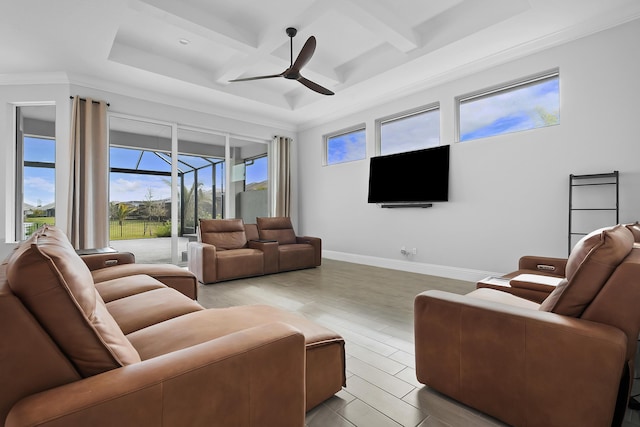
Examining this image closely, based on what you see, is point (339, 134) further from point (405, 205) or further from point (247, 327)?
point (247, 327)

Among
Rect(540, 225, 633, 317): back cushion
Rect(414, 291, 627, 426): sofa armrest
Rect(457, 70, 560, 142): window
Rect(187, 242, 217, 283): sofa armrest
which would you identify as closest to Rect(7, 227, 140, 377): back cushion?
Rect(414, 291, 627, 426): sofa armrest

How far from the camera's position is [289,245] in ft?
17.1

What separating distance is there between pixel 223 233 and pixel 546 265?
4086 mm

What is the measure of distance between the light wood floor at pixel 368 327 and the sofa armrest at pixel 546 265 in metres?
1.04

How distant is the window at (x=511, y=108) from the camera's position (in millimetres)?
3715

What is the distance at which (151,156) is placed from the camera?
5.34 meters

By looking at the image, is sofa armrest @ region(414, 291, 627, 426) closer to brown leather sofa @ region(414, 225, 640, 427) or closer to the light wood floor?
brown leather sofa @ region(414, 225, 640, 427)

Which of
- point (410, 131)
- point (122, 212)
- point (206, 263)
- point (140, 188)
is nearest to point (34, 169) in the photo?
point (122, 212)

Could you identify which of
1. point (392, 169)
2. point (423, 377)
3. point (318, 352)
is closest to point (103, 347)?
point (318, 352)

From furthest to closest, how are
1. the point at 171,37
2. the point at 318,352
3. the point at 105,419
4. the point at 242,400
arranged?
the point at 171,37 → the point at 318,352 → the point at 242,400 → the point at 105,419

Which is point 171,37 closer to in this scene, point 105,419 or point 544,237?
point 105,419

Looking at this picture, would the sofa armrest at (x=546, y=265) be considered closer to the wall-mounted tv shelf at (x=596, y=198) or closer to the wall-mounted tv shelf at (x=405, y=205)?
the wall-mounted tv shelf at (x=596, y=198)

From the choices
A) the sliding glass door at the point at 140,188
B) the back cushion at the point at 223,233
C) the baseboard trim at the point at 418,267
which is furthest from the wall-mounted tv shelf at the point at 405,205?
the sliding glass door at the point at 140,188

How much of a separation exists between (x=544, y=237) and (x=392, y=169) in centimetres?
233
